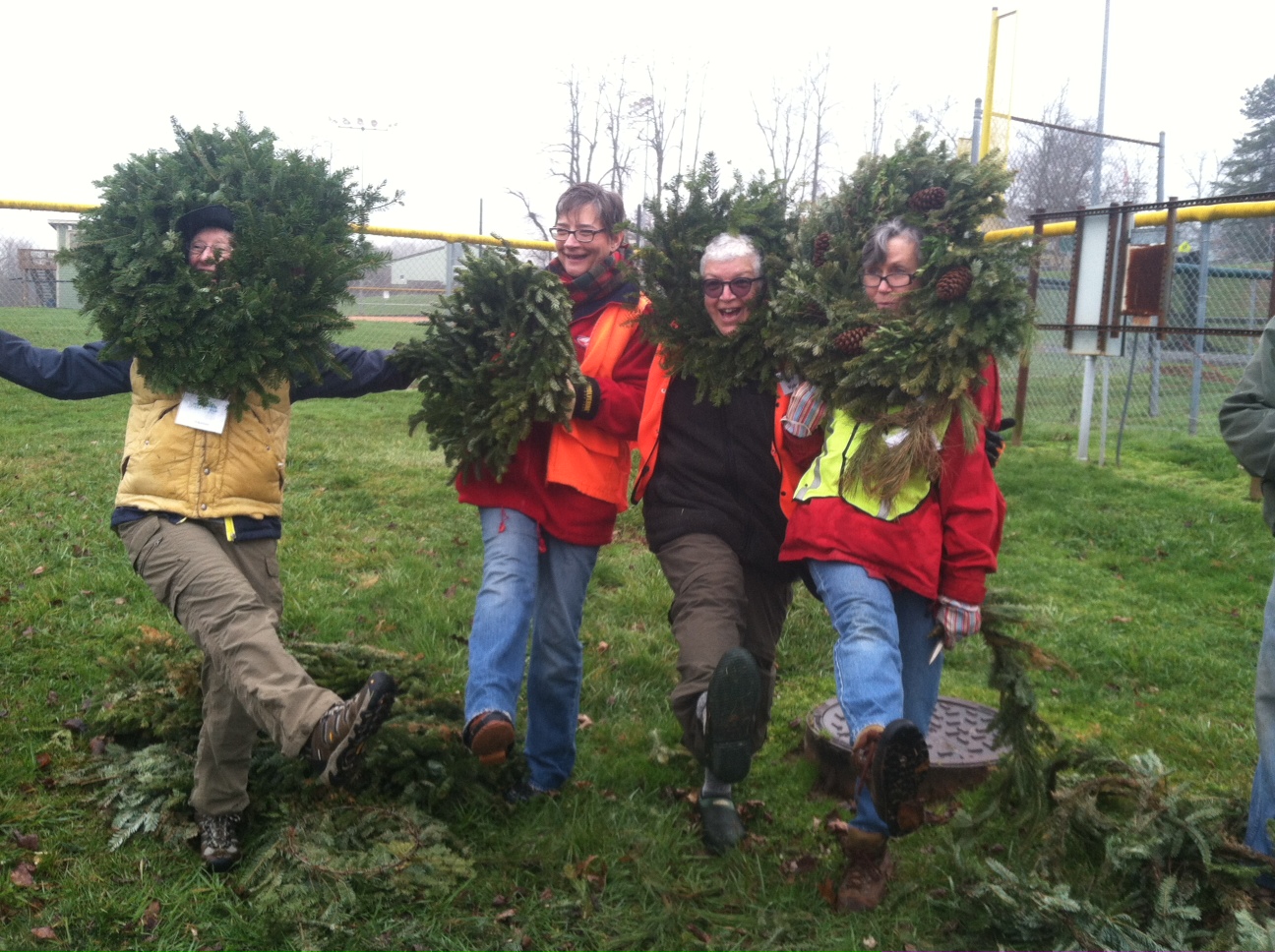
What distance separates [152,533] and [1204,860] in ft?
11.9

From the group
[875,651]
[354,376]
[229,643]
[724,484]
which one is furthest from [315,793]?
[875,651]

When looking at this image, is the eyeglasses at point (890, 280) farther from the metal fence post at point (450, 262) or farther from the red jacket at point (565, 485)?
the metal fence post at point (450, 262)

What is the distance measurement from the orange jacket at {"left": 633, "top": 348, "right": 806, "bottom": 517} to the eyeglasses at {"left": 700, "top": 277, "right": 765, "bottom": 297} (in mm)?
307

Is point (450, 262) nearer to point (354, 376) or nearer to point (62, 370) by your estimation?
point (354, 376)

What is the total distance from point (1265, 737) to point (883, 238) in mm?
2086

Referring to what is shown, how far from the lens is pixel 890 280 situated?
3947mm

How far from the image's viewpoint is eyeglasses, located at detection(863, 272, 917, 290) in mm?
3928

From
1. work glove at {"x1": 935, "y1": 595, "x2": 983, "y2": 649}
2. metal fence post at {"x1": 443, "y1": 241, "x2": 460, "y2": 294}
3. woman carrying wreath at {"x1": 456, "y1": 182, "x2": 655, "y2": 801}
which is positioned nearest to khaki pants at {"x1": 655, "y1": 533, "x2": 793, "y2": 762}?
woman carrying wreath at {"x1": 456, "y1": 182, "x2": 655, "y2": 801}

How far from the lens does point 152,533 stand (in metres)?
3.85

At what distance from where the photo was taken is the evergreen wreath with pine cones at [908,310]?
3.66 meters

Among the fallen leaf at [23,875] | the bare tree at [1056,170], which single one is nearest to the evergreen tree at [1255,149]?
the bare tree at [1056,170]

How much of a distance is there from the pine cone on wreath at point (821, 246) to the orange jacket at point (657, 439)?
512mm

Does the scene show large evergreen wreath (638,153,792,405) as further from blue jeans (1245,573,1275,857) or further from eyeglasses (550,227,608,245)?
blue jeans (1245,573,1275,857)

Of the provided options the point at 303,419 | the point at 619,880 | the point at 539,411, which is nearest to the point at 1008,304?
the point at 539,411
